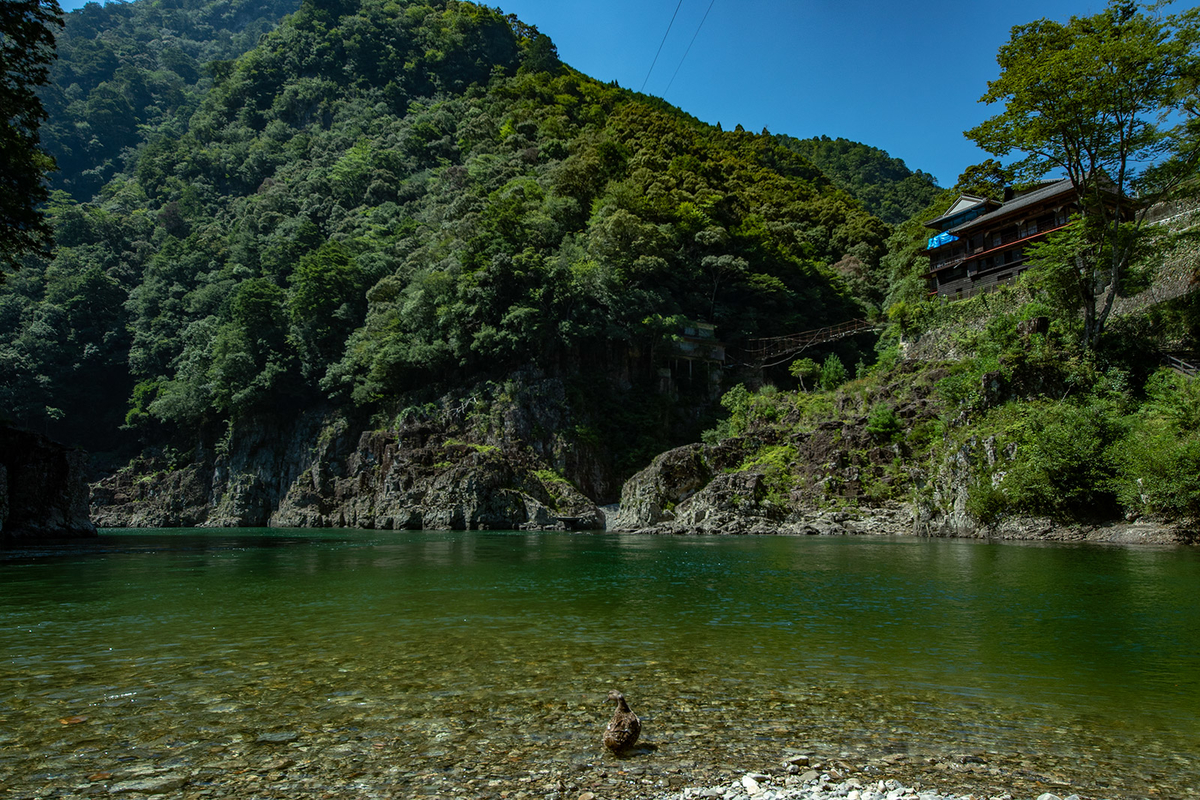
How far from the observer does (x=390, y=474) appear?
50.9 metres

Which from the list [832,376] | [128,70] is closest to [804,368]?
[832,376]

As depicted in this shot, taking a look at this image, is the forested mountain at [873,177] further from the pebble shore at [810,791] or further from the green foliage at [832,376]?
the pebble shore at [810,791]

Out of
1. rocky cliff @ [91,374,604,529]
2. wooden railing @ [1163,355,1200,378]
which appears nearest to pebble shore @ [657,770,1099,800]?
wooden railing @ [1163,355,1200,378]

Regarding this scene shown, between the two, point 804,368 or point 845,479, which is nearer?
point 845,479

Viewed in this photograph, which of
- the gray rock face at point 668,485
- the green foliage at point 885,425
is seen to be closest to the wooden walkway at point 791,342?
the gray rock face at point 668,485

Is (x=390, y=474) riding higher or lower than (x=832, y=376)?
lower

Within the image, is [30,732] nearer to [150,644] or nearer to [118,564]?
[150,644]

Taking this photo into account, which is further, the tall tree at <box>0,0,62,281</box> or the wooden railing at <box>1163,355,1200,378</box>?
the wooden railing at <box>1163,355,1200,378</box>

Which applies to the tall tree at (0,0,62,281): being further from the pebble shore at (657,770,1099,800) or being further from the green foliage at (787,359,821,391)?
the green foliage at (787,359,821,391)

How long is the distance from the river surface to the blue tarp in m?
40.7

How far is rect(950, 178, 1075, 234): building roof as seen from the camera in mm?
42406

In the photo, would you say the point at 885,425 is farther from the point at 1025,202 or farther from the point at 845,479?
the point at 1025,202

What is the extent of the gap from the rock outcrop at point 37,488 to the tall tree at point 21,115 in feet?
36.6

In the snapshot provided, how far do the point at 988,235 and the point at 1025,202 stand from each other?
3.16m
